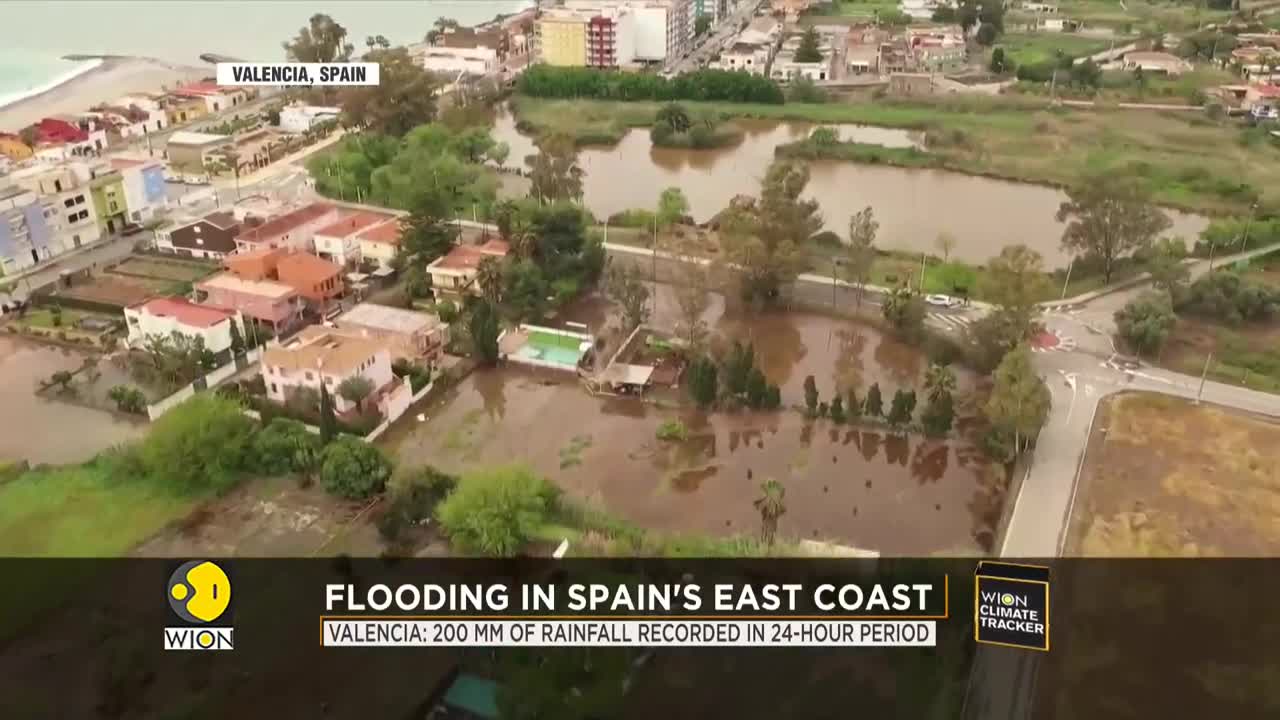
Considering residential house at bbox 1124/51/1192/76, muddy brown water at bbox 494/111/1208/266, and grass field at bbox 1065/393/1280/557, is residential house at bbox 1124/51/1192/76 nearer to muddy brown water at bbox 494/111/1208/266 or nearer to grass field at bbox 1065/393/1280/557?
muddy brown water at bbox 494/111/1208/266

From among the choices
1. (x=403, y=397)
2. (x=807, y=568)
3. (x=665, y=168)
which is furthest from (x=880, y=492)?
(x=665, y=168)

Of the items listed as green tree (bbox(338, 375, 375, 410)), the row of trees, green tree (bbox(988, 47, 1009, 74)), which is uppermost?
green tree (bbox(988, 47, 1009, 74))

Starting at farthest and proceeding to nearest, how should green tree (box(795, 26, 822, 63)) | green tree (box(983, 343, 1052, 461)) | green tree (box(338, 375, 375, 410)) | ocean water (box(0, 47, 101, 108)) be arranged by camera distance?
green tree (box(795, 26, 822, 63)) < ocean water (box(0, 47, 101, 108)) < green tree (box(338, 375, 375, 410)) < green tree (box(983, 343, 1052, 461))

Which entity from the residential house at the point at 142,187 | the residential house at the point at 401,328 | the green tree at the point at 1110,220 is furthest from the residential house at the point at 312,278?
the green tree at the point at 1110,220

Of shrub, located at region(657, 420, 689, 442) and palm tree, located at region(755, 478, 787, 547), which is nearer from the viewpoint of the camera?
palm tree, located at region(755, 478, 787, 547)

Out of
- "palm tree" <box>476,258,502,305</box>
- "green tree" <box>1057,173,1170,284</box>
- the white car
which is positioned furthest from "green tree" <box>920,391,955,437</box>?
"palm tree" <box>476,258,502,305</box>

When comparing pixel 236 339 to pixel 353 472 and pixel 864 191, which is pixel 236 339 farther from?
pixel 864 191
